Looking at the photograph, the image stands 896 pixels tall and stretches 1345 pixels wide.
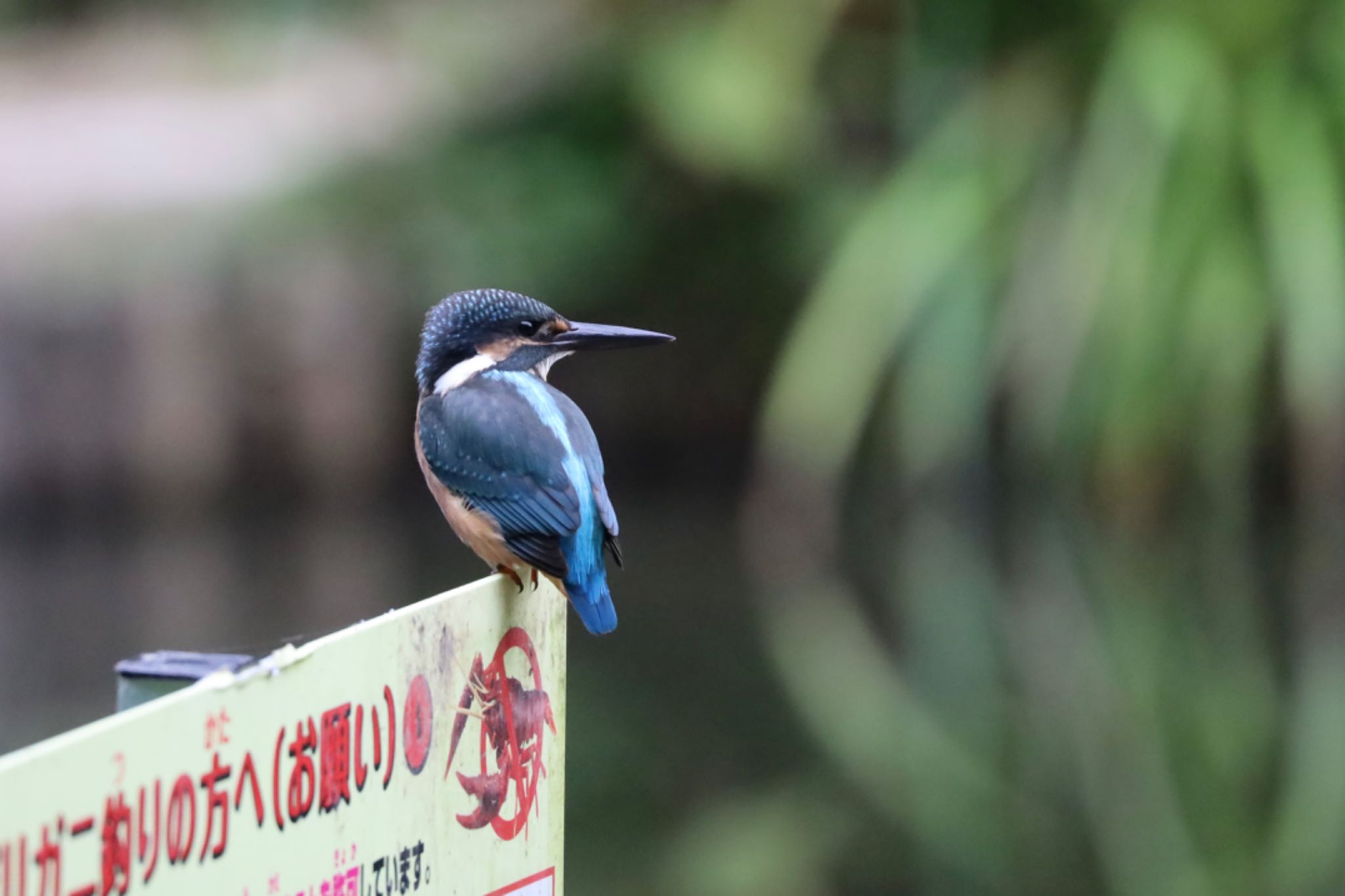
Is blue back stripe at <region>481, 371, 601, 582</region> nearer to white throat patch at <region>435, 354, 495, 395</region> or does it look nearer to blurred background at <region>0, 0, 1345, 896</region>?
white throat patch at <region>435, 354, 495, 395</region>

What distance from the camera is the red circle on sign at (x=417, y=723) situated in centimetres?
144

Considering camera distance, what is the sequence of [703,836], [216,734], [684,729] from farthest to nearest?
[684,729] → [703,836] → [216,734]

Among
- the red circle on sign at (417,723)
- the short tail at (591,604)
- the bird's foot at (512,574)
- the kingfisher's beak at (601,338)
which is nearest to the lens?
the red circle on sign at (417,723)

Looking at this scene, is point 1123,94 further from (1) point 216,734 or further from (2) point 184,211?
(1) point 216,734

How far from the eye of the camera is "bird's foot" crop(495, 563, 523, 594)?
177 cm

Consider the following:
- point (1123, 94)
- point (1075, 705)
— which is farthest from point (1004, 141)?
point (1075, 705)

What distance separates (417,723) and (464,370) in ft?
3.21

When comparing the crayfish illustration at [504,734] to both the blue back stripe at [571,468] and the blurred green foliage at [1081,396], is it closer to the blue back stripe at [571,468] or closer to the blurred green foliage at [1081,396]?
the blue back stripe at [571,468]

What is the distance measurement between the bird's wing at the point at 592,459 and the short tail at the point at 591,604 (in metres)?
0.08

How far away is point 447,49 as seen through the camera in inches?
272

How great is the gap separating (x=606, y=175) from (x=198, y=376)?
5.23ft

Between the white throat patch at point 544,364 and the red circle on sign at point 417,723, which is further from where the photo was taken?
the white throat patch at point 544,364

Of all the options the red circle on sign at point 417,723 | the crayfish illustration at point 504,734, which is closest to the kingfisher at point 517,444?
the crayfish illustration at point 504,734

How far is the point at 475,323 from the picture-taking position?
7.79 feet
